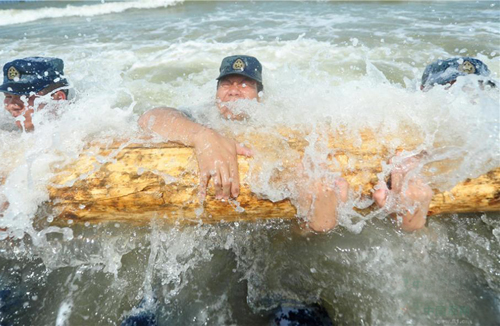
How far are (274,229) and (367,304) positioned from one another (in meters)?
0.83

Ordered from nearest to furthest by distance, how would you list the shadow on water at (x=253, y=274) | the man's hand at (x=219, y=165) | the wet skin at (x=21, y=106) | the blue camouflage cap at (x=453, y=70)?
the man's hand at (x=219, y=165) < the shadow on water at (x=253, y=274) < the wet skin at (x=21, y=106) < the blue camouflage cap at (x=453, y=70)

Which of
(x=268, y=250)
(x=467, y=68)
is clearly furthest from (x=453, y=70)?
(x=268, y=250)

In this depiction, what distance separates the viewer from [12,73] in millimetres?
2951

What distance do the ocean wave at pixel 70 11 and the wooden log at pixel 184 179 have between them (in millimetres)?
18344

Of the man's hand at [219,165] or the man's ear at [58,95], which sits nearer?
the man's hand at [219,165]

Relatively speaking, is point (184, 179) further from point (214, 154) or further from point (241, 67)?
point (241, 67)

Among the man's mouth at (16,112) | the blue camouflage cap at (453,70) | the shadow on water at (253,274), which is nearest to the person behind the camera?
the shadow on water at (253,274)

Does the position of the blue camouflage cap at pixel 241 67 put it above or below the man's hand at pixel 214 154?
above

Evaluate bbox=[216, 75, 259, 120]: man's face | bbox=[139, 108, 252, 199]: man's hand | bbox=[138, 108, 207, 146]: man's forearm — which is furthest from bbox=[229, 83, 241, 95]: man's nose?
bbox=[139, 108, 252, 199]: man's hand

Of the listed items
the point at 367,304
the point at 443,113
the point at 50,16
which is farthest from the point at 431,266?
the point at 50,16

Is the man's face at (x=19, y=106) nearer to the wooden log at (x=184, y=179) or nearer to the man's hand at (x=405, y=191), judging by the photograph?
the wooden log at (x=184, y=179)

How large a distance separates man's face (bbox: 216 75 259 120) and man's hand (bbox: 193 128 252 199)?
4.18 feet

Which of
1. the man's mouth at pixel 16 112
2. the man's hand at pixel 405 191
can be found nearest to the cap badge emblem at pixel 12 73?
the man's mouth at pixel 16 112

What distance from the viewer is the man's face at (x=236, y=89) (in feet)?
10.2
